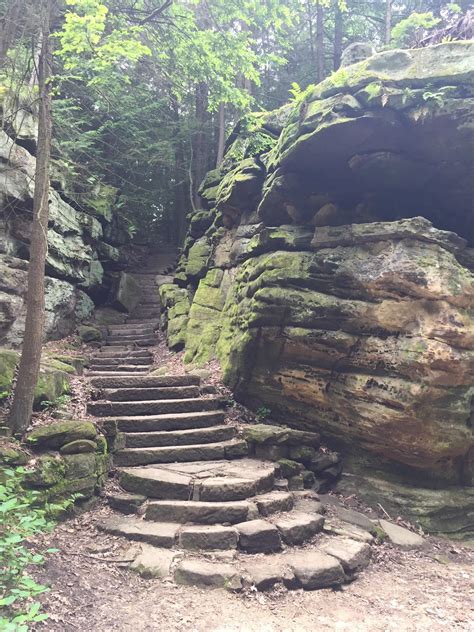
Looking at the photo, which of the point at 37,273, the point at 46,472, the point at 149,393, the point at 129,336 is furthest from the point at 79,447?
the point at 129,336

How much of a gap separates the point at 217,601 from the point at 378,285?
5185mm

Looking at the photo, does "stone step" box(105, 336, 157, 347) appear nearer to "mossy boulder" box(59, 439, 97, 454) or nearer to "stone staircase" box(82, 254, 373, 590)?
"stone staircase" box(82, 254, 373, 590)

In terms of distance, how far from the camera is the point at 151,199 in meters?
21.2

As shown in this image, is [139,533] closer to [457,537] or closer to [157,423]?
[157,423]

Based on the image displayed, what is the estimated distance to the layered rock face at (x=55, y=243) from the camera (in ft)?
31.5

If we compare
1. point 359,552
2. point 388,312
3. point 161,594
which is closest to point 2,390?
point 161,594

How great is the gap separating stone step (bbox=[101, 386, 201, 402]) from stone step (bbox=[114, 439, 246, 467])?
1.60 meters

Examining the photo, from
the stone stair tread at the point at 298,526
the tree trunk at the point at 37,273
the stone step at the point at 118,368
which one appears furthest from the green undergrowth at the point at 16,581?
the stone step at the point at 118,368

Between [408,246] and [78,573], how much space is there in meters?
6.51

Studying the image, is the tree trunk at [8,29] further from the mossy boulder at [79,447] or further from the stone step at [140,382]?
the mossy boulder at [79,447]

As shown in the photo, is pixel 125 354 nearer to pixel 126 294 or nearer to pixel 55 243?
pixel 55 243

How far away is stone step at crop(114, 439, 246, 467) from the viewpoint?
6793 millimetres

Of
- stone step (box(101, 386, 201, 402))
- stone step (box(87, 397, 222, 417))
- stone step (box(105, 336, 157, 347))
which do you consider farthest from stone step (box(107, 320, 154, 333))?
stone step (box(87, 397, 222, 417))

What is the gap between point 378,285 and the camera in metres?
7.31
